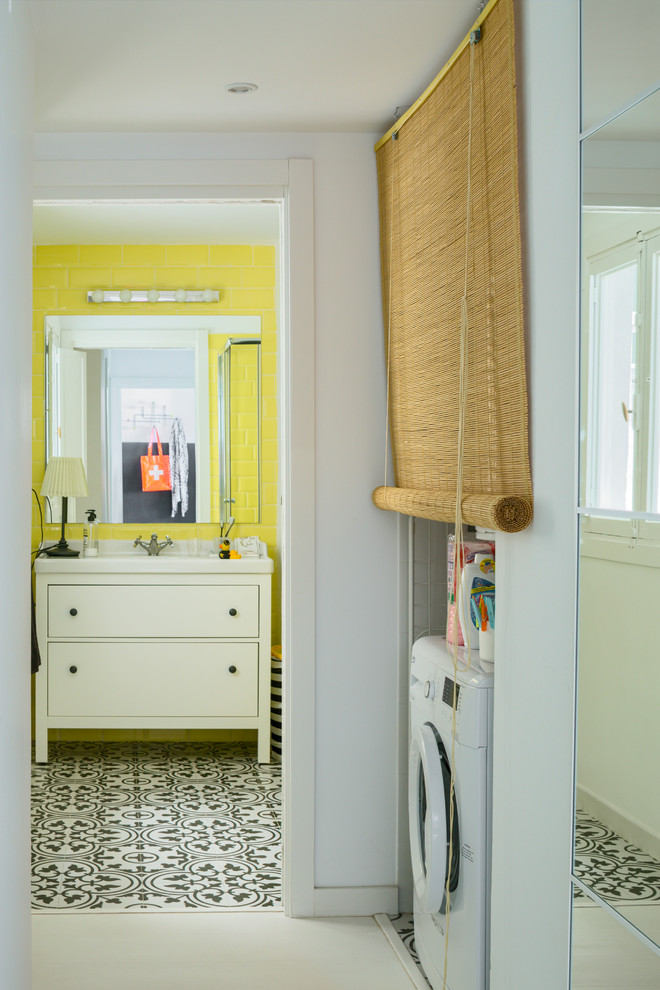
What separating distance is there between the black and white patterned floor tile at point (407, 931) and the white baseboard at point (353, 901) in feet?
0.10

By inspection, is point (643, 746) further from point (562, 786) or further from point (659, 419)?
point (659, 419)

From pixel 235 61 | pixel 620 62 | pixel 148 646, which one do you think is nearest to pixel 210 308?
pixel 148 646

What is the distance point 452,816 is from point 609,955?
2.25ft

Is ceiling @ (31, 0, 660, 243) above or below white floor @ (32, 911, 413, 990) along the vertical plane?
above

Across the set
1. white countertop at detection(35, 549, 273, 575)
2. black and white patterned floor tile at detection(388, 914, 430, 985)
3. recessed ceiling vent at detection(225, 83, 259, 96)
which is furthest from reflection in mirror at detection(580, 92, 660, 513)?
white countertop at detection(35, 549, 273, 575)

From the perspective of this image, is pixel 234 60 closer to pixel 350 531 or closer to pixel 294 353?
pixel 294 353

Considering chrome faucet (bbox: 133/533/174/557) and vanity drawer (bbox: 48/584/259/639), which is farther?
chrome faucet (bbox: 133/533/174/557)

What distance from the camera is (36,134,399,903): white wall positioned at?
3.01 m

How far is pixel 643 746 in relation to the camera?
1406 mm

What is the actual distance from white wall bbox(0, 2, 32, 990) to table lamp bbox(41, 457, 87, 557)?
2.48 m

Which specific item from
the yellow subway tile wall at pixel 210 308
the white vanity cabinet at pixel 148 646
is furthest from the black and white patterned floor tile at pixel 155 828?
the yellow subway tile wall at pixel 210 308

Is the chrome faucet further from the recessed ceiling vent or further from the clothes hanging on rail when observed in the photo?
the recessed ceiling vent

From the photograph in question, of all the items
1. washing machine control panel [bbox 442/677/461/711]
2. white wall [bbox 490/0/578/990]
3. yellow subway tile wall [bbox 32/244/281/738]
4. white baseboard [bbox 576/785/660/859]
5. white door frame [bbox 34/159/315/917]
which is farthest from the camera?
yellow subway tile wall [bbox 32/244/281/738]

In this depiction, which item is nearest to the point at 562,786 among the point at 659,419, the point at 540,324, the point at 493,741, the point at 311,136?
the point at 493,741
